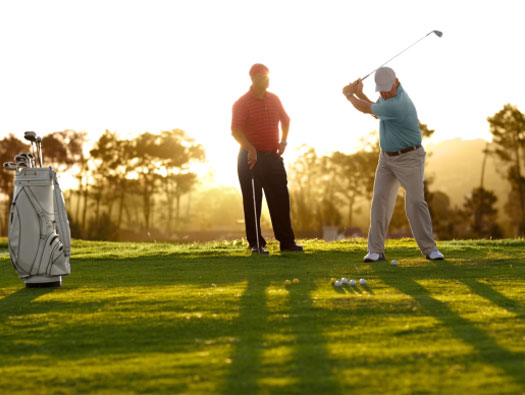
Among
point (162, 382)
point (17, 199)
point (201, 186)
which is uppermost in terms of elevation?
point (201, 186)

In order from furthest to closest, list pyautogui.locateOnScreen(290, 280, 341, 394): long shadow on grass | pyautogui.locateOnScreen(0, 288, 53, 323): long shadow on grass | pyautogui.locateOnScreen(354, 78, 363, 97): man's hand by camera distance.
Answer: pyautogui.locateOnScreen(354, 78, 363, 97): man's hand < pyautogui.locateOnScreen(0, 288, 53, 323): long shadow on grass < pyautogui.locateOnScreen(290, 280, 341, 394): long shadow on grass

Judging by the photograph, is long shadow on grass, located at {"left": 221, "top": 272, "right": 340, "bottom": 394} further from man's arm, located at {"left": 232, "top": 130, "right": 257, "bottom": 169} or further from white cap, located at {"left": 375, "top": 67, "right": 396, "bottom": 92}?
man's arm, located at {"left": 232, "top": 130, "right": 257, "bottom": 169}

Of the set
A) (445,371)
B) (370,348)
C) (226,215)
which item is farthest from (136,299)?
(226,215)

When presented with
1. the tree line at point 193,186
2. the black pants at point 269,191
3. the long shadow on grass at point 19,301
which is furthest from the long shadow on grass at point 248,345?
the tree line at point 193,186

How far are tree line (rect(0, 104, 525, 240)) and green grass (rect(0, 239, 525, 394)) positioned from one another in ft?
120

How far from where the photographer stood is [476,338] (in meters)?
3.63

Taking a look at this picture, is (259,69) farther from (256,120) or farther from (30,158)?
(30,158)

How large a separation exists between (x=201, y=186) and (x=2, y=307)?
5229cm

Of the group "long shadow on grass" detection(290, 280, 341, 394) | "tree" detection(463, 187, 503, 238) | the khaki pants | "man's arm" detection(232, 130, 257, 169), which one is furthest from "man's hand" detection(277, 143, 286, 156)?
"tree" detection(463, 187, 503, 238)

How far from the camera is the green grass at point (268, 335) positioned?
2.97 metres

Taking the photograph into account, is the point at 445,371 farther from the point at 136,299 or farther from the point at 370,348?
the point at 136,299

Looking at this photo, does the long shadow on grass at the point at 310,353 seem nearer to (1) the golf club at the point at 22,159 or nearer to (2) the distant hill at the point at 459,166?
(1) the golf club at the point at 22,159

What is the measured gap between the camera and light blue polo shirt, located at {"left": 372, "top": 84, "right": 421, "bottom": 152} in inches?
318

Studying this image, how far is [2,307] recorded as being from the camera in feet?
17.2
